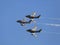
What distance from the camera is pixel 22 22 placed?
5644cm

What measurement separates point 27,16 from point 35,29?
2.19 m

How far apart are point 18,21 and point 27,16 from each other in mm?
2363

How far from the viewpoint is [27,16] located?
5519 centimetres

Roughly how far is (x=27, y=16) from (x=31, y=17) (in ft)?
2.01

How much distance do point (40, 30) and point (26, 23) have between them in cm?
215

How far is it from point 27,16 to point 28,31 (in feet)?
6.97

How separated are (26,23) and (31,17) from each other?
159 cm

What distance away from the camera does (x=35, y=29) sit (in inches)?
2200

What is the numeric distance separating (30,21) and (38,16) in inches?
75.1

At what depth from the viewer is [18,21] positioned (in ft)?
187

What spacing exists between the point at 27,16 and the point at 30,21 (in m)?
1.01

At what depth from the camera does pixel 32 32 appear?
55.8 metres

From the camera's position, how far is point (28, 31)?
55750 mm

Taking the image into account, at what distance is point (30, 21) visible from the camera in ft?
183
